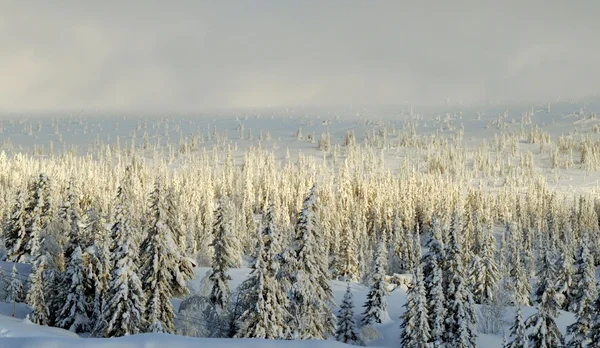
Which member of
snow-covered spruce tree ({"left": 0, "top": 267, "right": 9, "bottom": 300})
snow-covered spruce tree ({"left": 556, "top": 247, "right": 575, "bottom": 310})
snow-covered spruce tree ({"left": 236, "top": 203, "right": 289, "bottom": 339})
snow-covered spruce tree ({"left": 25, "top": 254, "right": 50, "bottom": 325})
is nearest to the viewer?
snow-covered spruce tree ({"left": 236, "top": 203, "right": 289, "bottom": 339})

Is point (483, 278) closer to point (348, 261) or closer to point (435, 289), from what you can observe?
point (348, 261)

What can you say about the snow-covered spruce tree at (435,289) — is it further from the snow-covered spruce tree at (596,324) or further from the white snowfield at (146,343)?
the white snowfield at (146,343)

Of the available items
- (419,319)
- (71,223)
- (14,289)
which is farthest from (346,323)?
(14,289)

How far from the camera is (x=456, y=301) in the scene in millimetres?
36312

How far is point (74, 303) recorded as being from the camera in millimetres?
35781

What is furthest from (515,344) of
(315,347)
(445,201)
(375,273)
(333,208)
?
(445,201)

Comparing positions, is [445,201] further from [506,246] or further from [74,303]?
[74,303]

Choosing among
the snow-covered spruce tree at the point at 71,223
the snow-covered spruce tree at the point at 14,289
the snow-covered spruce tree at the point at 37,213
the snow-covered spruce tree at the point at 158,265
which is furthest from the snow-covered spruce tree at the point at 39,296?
the snow-covered spruce tree at the point at 37,213

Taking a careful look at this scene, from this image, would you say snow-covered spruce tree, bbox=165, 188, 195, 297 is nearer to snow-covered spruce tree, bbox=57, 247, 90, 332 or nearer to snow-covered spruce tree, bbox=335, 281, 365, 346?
snow-covered spruce tree, bbox=57, 247, 90, 332

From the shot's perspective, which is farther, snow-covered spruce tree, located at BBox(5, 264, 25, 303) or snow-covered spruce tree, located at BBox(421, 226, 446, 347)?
snow-covered spruce tree, located at BBox(5, 264, 25, 303)

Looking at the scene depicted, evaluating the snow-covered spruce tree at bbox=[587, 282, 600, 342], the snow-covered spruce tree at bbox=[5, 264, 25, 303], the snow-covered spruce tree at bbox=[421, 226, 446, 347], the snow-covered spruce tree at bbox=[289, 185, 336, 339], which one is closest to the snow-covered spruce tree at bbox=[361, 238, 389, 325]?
the snow-covered spruce tree at bbox=[421, 226, 446, 347]

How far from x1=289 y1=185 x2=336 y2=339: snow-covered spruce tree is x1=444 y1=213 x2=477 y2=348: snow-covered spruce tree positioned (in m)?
9.77

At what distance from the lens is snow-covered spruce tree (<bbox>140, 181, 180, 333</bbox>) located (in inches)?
1297

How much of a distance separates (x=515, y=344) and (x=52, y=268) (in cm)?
3278
